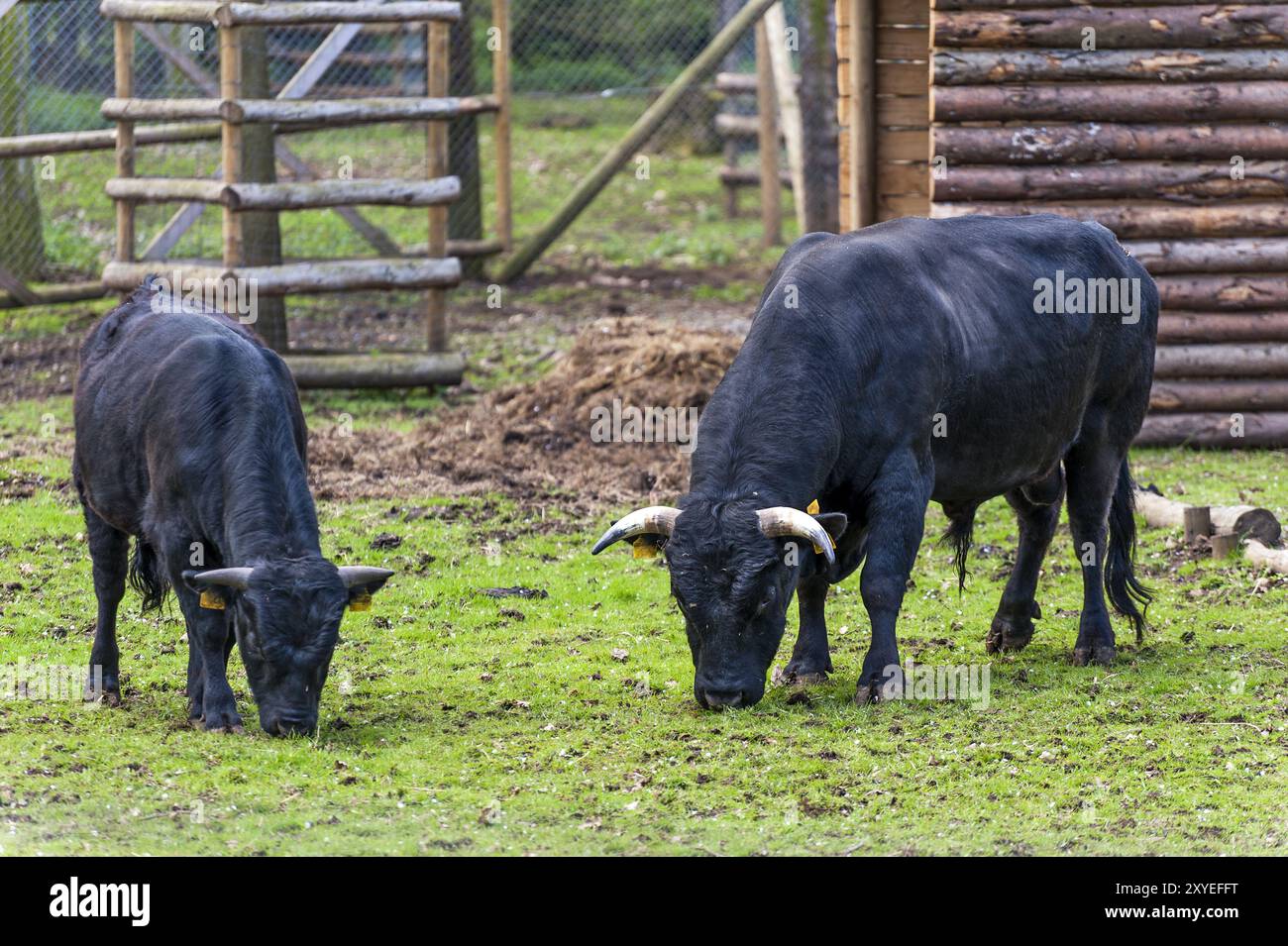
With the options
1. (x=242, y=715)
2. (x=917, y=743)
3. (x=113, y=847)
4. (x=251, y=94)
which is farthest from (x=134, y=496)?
(x=251, y=94)

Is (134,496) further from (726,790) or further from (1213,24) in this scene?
(1213,24)

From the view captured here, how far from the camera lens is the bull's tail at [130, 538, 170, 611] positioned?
820 cm

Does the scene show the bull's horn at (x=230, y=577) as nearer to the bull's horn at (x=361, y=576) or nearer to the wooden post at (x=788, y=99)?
the bull's horn at (x=361, y=576)

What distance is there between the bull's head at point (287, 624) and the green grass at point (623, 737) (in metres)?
0.16

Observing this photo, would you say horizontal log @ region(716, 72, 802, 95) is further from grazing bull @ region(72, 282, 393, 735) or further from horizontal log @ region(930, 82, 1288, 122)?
grazing bull @ region(72, 282, 393, 735)

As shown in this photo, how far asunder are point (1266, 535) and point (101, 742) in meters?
6.89

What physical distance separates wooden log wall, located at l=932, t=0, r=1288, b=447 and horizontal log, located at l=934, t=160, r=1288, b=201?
11mm

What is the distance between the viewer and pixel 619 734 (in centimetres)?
759

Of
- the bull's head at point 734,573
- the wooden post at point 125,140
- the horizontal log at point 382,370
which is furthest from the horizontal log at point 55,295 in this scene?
the bull's head at point 734,573

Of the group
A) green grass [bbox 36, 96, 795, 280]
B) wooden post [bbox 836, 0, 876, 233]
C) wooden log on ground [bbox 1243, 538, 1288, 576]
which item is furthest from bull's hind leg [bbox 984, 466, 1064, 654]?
green grass [bbox 36, 96, 795, 280]

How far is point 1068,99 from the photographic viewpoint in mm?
12859

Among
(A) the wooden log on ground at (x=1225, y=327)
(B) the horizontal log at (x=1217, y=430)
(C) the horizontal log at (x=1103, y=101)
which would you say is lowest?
(B) the horizontal log at (x=1217, y=430)

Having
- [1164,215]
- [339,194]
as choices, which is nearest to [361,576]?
[339,194]

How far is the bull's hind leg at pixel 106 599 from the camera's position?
26.5 ft
